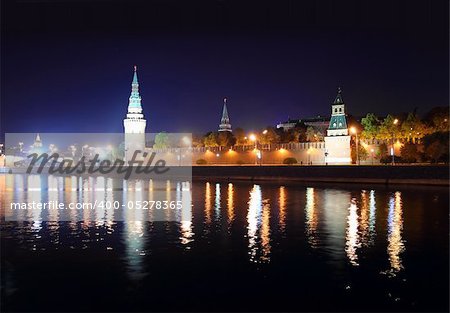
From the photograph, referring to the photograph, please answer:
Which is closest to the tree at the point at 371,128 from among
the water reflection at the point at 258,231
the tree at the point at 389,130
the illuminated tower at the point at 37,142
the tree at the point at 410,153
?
the tree at the point at 389,130

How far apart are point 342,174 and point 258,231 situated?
26744mm

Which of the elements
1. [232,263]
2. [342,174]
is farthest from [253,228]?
[342,174]

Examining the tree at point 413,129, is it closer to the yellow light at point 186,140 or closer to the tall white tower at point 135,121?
the yellow light at point 186,140

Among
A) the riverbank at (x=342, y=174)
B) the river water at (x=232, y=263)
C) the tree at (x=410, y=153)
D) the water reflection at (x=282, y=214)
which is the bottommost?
the river water at (x=232, y=263)

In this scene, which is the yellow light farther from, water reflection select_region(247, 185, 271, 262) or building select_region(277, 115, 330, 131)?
water reflection select_region(247, 185, 271, 262)

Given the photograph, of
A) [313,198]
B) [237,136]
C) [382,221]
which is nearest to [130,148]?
[237,136]

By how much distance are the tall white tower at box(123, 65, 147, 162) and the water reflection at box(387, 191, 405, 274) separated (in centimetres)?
9459

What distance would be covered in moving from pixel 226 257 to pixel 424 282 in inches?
181

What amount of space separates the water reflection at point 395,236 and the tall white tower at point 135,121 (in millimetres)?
94593

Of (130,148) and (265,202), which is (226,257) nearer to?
(265,202)

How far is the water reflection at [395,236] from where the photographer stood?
12.5 meters

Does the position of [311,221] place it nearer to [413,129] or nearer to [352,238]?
[352,238]

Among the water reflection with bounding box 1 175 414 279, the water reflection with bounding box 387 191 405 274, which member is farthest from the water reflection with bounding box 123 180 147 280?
the water reflection with bounding box 387 191 405 274

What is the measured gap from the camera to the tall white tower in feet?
382
